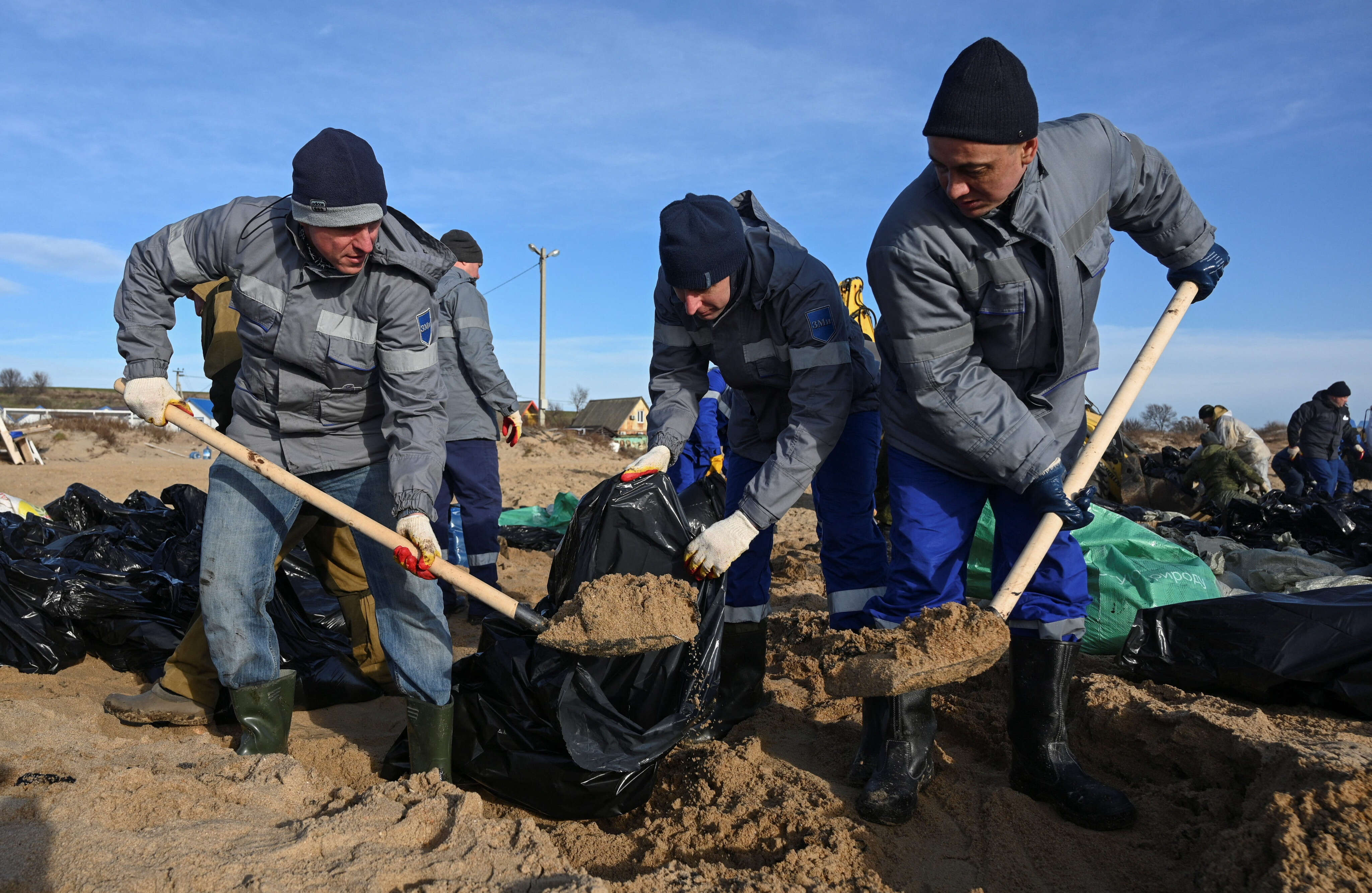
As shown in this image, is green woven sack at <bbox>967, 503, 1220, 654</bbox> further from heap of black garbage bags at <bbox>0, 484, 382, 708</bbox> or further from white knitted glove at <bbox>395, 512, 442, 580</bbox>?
heap of black garbage bags at <bbox>0, 484, 382, 708</bbox>

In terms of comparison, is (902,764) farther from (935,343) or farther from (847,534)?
(935,343)

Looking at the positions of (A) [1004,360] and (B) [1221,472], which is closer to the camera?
(A) [1004,360]

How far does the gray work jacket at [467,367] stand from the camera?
4.21 metres

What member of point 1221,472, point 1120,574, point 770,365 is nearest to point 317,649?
point 770,365

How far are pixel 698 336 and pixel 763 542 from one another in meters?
0.72

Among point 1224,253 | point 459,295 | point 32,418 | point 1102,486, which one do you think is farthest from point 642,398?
point 1224,253

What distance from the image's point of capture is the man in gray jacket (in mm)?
2312

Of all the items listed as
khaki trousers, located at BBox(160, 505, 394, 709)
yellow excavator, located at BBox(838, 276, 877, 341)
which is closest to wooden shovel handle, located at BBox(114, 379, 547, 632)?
khaki trousers, located at BBox(160, 505, 394, 709)

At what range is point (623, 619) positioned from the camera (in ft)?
7.45

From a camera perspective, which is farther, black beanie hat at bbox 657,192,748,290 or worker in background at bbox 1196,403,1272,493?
worker in background at bbox 1196,403,1272,493

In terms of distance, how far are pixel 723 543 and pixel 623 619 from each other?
369mm

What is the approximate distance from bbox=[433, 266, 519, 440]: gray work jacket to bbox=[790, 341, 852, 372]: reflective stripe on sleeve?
2.17 meters

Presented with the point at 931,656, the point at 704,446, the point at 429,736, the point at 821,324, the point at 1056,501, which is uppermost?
the point at 821,324

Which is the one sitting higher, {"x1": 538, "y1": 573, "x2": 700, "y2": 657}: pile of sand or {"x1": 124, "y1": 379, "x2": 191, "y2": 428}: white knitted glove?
{"x1": 124, "y1": 379, "x2": 191, "y2": 428}: white knitted glove
